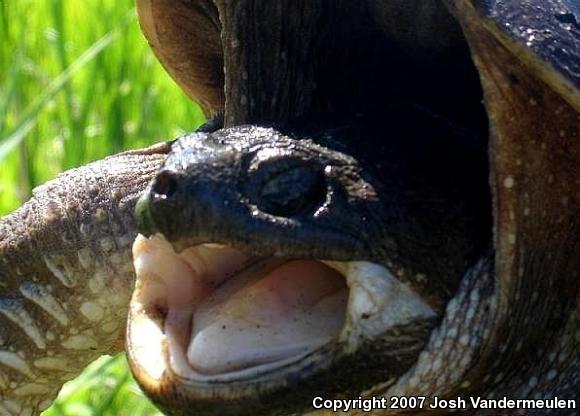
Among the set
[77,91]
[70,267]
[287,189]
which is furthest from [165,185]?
[77,91]

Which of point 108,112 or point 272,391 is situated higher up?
point 272,391

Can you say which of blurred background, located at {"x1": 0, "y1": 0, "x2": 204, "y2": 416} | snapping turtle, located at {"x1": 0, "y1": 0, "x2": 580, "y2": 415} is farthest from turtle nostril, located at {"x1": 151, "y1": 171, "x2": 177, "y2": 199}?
blurred background, located at {"x1": 0, "y1": 0, "x2": 204, "y2": 416}

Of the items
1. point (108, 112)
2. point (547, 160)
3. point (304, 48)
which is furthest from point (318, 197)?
point (108, 112)

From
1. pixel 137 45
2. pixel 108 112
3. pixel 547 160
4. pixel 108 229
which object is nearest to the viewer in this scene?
pixel 547 160

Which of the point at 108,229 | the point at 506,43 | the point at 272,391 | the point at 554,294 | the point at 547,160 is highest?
the point at 506,43

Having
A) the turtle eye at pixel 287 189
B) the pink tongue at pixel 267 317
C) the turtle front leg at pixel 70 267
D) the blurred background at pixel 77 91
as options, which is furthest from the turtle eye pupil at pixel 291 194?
the blurred background at pixel 77 91

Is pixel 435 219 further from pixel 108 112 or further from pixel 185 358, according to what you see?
pixel 108 112

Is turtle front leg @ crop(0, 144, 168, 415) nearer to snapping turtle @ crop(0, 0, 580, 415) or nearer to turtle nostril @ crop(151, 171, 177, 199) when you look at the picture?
snapping turtle @ crop(0, 0, 580, 415)
